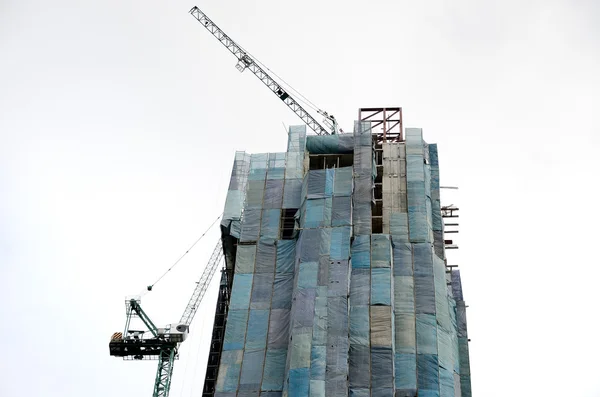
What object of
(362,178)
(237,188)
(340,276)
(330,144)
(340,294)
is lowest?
(340,294)

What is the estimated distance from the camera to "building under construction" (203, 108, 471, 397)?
8562 cm

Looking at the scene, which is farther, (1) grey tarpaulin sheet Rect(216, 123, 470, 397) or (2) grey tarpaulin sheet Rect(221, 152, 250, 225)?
(2) grey tarpaulin sheet Rect(221, 152, 250, 225)

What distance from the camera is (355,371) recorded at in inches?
3344

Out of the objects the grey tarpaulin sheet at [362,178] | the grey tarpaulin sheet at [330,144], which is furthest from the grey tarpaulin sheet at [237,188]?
the grey tarpaulin sheet at [362,178]

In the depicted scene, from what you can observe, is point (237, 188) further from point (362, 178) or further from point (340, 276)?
point (340, 276)

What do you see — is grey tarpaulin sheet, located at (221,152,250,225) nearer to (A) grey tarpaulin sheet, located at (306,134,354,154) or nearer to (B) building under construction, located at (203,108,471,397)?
(B) building under construction, located at (203,108,471,397)

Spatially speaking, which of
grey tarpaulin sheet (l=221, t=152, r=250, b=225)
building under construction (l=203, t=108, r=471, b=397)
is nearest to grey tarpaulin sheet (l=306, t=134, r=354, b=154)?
building under construction (l=203, t=108, r=471, b=397)

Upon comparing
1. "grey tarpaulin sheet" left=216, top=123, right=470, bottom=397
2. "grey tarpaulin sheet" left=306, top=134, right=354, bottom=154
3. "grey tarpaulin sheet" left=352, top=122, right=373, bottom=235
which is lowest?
"grey tarpaulin sheet" left=216, top=123, right=470, bottom=397

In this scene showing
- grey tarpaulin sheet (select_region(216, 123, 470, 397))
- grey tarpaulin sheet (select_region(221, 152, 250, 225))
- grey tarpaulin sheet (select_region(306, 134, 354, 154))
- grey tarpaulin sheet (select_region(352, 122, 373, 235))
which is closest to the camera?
grey tarpaulin sheet (select_region(216, 123, 470, 397))

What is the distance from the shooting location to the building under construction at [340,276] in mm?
85625

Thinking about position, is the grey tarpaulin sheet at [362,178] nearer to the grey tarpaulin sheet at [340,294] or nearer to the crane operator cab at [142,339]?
the grey tarpaulin sheet at [340,294]

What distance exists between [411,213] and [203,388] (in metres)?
35.5

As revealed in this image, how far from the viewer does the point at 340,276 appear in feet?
293

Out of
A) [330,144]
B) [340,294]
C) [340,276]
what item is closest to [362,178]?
[330,144]
